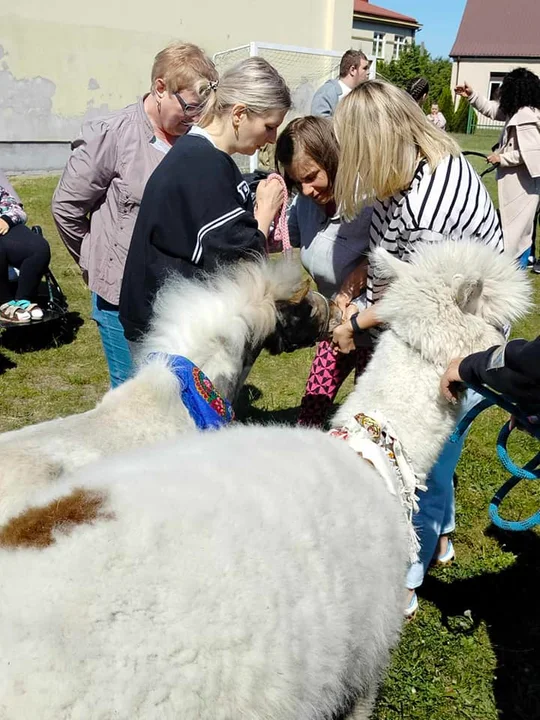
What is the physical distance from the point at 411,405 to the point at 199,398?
0.81 metres

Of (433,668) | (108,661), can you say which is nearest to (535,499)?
(433,668)

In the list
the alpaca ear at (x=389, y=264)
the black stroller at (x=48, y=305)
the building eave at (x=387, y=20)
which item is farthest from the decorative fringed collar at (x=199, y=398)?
the building eave at (x=387, y=20)

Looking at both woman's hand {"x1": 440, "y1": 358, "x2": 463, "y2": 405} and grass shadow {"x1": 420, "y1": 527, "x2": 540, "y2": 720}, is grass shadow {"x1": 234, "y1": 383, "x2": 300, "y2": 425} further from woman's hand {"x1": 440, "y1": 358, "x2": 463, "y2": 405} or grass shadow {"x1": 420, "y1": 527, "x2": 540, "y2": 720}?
woman's hand {"x1": 440, "y1": 358, "x2": 463, "y2": 405}

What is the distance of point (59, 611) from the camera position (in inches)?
54.1

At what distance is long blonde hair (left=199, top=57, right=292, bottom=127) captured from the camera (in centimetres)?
263

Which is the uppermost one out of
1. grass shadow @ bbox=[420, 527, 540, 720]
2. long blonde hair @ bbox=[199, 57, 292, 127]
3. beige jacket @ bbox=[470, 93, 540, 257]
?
long blonde hair @ bbox=[199, 57, 292, 127]

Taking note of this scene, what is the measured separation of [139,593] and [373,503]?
0.84 meters

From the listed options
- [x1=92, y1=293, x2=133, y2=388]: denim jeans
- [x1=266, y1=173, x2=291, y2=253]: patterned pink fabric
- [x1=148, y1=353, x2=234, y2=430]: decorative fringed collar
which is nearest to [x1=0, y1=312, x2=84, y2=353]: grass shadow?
[x1=92, y1=293, x2=133, y2=388]: denim jeans

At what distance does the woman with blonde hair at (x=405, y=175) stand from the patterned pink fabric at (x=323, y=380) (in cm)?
76

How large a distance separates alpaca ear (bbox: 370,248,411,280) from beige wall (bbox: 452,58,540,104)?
2153 inches

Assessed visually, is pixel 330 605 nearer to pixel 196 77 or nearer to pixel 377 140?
pixel 377 140

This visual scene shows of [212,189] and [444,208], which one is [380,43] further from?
[212,189]

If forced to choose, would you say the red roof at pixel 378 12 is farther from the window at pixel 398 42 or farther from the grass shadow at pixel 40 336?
the grass shadow at pixel 40 336

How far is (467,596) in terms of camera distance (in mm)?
3441
